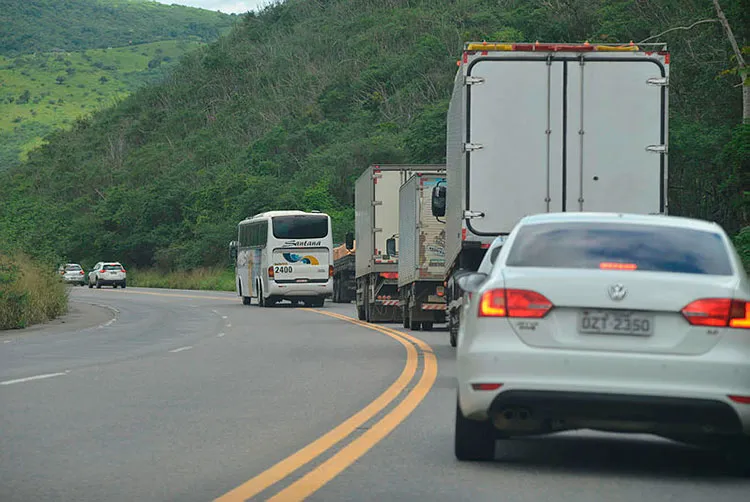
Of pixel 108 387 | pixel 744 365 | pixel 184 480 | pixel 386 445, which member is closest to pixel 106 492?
pixel 184 480

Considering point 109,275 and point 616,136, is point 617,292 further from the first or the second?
point 109,275

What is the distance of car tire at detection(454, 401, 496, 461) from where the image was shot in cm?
917

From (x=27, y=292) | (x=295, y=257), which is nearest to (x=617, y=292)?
(x=27, y=292)

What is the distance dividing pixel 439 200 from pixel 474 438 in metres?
13.2

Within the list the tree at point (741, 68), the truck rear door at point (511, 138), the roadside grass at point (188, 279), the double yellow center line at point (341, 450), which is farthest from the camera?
the roadside grass at point (188, 279)

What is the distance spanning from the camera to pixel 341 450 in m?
9.88

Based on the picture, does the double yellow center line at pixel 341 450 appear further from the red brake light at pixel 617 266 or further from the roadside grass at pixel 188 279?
the roadside grass at pixel 188 279

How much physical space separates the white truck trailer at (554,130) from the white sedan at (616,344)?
888cm

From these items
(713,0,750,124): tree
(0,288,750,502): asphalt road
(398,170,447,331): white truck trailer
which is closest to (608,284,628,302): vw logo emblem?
(0,288,750,502): asphalt road

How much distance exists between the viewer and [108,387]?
15367 millimetres

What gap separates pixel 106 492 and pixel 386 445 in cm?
272

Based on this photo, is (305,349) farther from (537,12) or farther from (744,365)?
(537,12)

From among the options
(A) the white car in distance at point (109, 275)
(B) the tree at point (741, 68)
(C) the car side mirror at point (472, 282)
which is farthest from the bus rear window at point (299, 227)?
(A) the white car in distance at point (109, 275)

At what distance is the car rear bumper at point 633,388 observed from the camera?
835 centimetres
